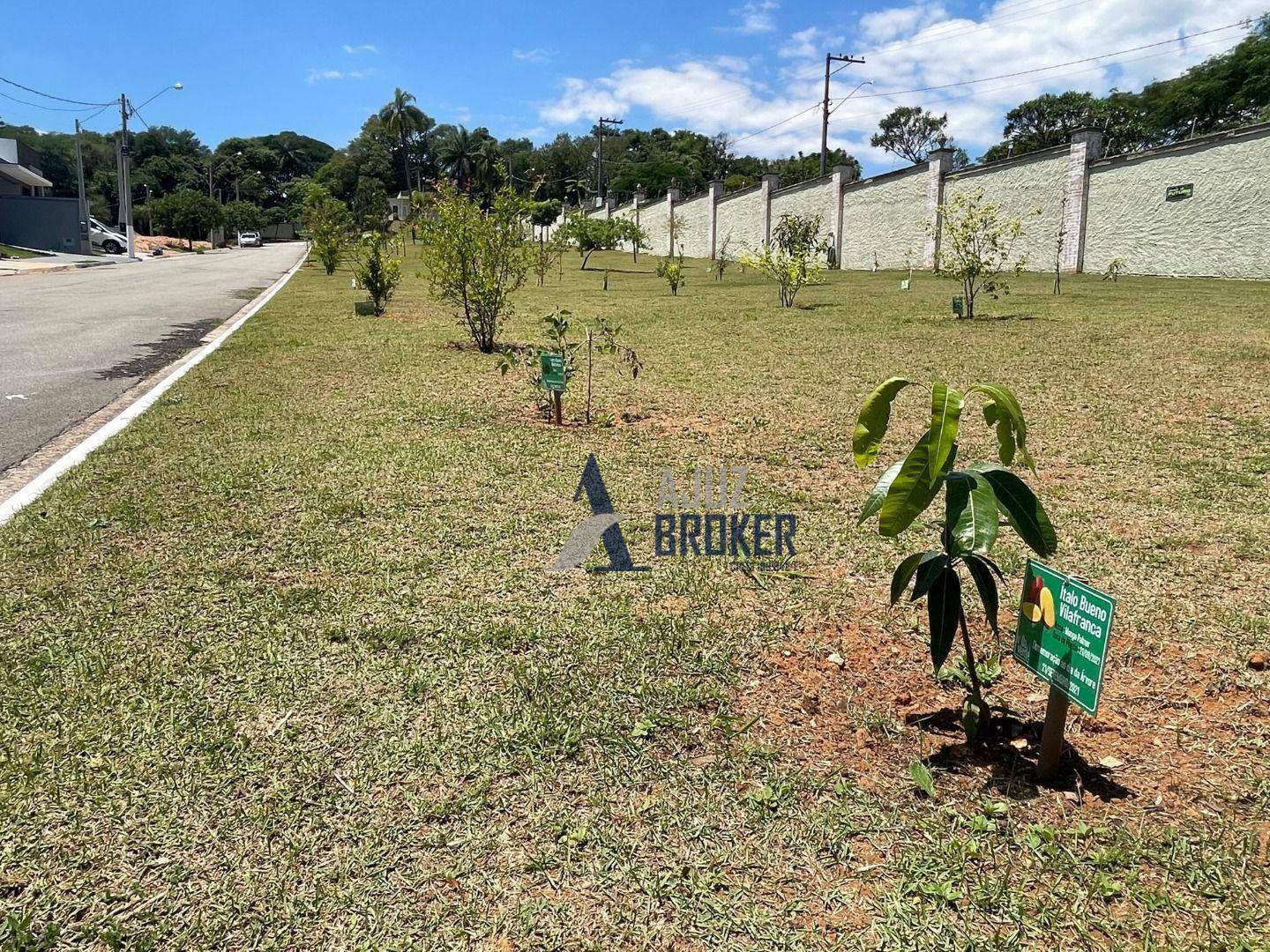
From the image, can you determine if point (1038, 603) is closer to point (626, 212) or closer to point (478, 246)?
point (478, 246)

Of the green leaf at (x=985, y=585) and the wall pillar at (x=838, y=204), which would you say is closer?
the green leaf at (x=985, y=585)

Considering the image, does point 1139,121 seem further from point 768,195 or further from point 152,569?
point 152,569

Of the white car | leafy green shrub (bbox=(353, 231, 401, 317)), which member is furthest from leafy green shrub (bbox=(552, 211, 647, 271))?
the white car

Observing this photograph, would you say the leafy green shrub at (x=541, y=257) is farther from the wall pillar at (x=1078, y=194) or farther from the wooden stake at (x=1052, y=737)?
the wall pillar at (x=1078, y=194)

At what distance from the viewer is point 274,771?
7.82 feet

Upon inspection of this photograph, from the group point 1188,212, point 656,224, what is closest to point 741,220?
point 656,224

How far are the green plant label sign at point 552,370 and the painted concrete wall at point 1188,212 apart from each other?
69.4 feet

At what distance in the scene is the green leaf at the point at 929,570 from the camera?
2.32m

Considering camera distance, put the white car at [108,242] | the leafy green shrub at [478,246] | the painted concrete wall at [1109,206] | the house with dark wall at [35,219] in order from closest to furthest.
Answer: the leafy green shrub at [478,246] < the painted concrete wall at [1109,206] < the white car at [108,242] < the house with dark wall at [35,219]

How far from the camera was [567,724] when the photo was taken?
2.65 metres

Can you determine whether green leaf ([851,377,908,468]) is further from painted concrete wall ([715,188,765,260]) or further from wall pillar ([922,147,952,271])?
painted concrete wall ([715,188,765,260])

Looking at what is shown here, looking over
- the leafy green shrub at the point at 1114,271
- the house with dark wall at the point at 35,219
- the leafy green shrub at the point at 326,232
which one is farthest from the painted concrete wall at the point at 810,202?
the house with dark wall at the point at 35,219

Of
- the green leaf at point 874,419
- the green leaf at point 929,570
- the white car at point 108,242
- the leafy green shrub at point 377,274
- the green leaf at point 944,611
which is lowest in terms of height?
the green leaf at point 944,611

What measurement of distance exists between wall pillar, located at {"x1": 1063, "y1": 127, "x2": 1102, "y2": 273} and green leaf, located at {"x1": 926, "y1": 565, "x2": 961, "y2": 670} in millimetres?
25929
